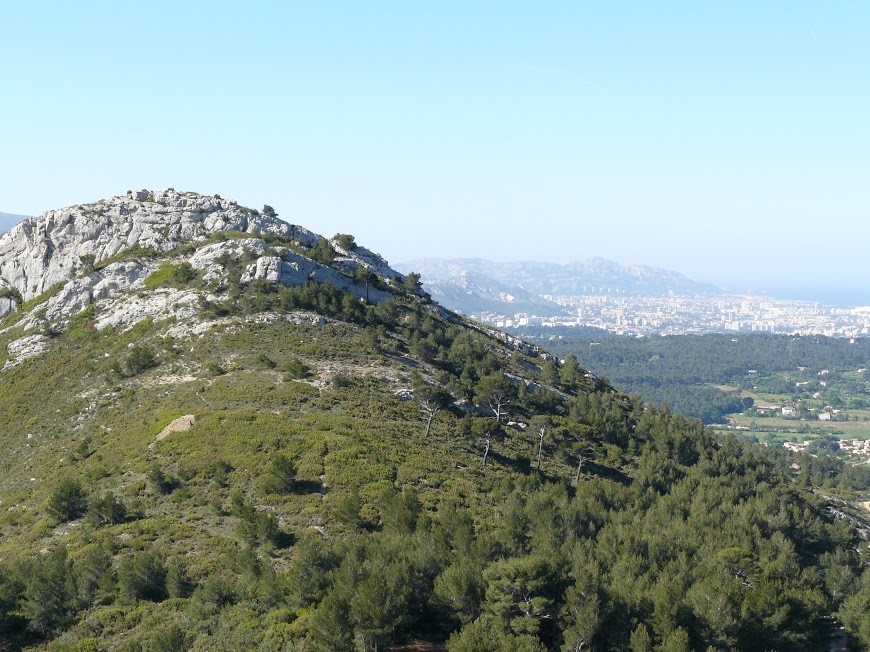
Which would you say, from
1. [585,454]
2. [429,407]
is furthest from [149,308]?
[585,454]

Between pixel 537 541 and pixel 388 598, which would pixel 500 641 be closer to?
pixel 388 598

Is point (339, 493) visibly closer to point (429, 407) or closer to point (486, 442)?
point (486, 442)

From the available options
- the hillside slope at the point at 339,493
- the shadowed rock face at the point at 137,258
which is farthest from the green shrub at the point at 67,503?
the shadowed rock face at the point at 137,258

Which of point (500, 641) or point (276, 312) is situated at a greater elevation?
point (276, 312)

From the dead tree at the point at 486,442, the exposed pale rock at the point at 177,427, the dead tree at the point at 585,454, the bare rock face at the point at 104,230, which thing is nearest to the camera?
the exposed pale rock at the point at 177,427

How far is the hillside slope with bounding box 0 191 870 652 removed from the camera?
28328 millimetres

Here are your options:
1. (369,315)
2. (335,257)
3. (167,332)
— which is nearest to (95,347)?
(167,332)

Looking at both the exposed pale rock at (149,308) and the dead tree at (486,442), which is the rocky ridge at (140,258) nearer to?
the exposed pale rock at (149,308)

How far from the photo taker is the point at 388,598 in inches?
1034

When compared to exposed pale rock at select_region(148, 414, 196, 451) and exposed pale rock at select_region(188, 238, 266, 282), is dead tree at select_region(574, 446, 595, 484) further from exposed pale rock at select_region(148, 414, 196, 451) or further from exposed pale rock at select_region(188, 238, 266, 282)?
exposed pale rock at select_region(188, 238, 266, 282)

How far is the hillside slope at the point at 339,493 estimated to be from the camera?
28.3 m

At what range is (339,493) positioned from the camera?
42031 mm

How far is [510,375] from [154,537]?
2228 inches

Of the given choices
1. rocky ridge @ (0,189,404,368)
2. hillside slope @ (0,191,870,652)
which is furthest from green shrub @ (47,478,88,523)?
rocky ridge @ (0,189,404,368)
